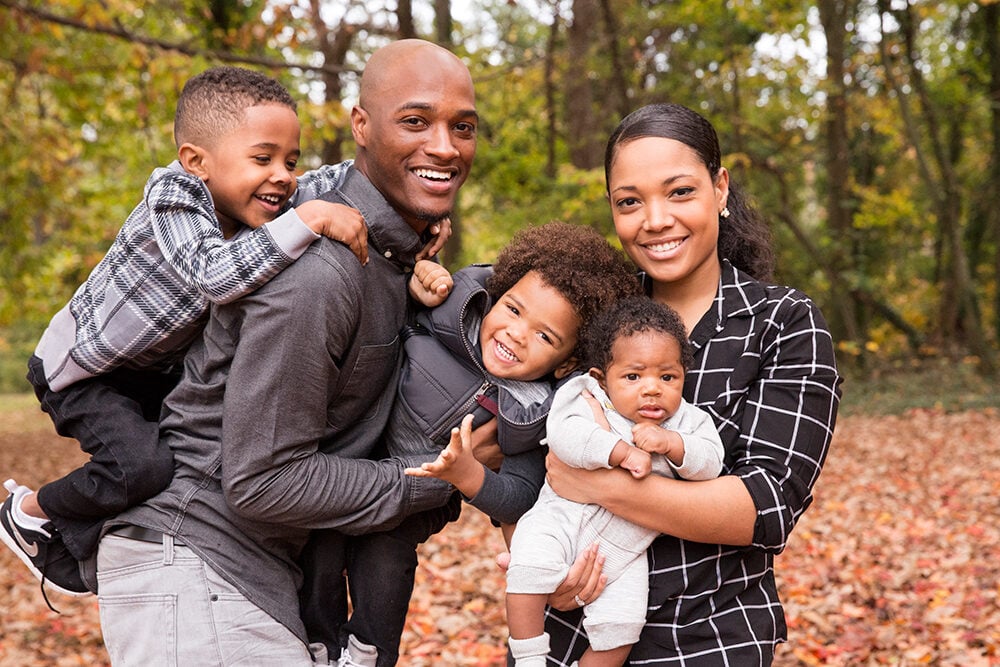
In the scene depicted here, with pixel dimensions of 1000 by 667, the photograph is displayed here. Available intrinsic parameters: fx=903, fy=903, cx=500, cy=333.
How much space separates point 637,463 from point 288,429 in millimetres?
842

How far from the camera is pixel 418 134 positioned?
2.47 m

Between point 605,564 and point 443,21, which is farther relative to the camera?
point 443,21

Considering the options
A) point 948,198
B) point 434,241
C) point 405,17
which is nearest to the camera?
point 434,241

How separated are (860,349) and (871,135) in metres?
6.65

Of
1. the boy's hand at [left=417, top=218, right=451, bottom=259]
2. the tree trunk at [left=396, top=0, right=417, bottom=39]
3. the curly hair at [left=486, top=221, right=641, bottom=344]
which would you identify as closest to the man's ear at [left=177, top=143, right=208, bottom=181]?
the boy's hand at [left=417, top=218, right=451, bottom=259]

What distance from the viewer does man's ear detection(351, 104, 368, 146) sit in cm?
254

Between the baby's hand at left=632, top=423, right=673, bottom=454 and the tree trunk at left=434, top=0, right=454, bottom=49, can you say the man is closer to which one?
the baby's hand at left=632, top=423, right=673, bottom=454

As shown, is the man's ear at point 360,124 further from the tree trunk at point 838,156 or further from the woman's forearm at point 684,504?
the tree trunk at point 838,156

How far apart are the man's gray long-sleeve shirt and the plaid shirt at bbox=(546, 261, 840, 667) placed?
678 mm

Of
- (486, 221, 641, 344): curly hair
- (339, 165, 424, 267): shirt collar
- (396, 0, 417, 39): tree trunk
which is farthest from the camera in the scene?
(396, 0, 417, 39): tree trunk

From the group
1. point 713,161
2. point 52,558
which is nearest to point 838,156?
point 713,161

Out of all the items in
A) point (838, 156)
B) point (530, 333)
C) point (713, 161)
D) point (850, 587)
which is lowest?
point (850, 587)

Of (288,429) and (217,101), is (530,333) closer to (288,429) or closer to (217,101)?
(288,429)

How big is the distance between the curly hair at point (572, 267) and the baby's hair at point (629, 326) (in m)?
0.07
